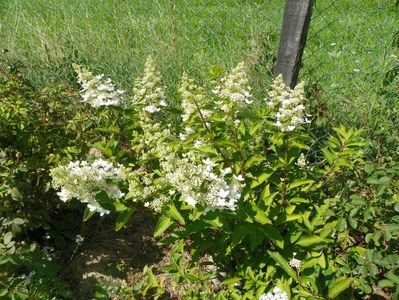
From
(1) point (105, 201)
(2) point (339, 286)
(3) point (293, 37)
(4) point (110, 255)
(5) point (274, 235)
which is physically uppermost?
(3) point (293, 37)

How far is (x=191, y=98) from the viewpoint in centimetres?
191

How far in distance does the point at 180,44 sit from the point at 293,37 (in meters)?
1.60

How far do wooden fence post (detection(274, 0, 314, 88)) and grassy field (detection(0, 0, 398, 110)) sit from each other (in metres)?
0.52

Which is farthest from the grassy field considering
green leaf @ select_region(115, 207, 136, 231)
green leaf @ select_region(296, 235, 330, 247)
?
green leaf @ select_region(115, 207, 136, 231)

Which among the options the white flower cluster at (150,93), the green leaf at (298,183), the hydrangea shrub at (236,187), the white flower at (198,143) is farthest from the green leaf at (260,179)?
the white flower cluster at (150,93)

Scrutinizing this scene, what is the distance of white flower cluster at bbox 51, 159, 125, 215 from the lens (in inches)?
67.4

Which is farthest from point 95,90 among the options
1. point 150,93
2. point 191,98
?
point 191,98

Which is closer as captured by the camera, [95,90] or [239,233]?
[239,233]

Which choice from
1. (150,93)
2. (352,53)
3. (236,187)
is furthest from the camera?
(352,53)

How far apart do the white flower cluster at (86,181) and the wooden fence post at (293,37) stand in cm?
123

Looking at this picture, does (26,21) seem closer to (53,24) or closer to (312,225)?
(53,24)

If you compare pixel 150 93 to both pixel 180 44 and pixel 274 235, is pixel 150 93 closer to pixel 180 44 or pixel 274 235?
pixel 274 235

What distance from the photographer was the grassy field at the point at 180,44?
3.38 metres

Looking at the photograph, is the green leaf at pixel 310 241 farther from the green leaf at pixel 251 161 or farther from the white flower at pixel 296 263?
the green leaf at pixel 251 161
